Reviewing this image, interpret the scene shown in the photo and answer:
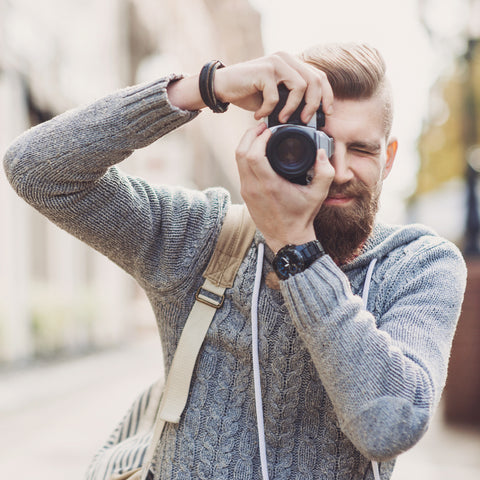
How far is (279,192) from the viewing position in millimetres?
1745

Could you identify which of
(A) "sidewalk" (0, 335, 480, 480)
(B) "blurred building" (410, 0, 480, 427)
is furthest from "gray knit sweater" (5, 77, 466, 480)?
(B) "blurred building" (410, 0, 480, 427)

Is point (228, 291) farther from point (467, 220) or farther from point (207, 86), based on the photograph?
point (467, 220)

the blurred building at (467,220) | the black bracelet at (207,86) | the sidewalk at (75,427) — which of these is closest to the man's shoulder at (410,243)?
the black bracelet at (207,86)

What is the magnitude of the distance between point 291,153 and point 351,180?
0.25 m

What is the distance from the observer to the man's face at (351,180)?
6.25 feet

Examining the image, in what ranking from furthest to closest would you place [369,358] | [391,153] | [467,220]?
[467,220], [391,153], [369,358]

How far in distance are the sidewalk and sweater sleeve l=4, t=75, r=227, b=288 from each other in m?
3.75

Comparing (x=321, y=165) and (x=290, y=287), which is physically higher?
(x=321, y=165)

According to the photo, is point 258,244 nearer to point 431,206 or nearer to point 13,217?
point 13,217

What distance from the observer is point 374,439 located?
5.32ft

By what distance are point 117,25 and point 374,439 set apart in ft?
49.0

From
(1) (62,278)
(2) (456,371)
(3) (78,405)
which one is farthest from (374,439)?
(1) (62,278)

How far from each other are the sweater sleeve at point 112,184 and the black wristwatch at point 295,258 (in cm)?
34

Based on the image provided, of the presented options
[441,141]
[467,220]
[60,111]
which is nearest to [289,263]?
[467,220]
